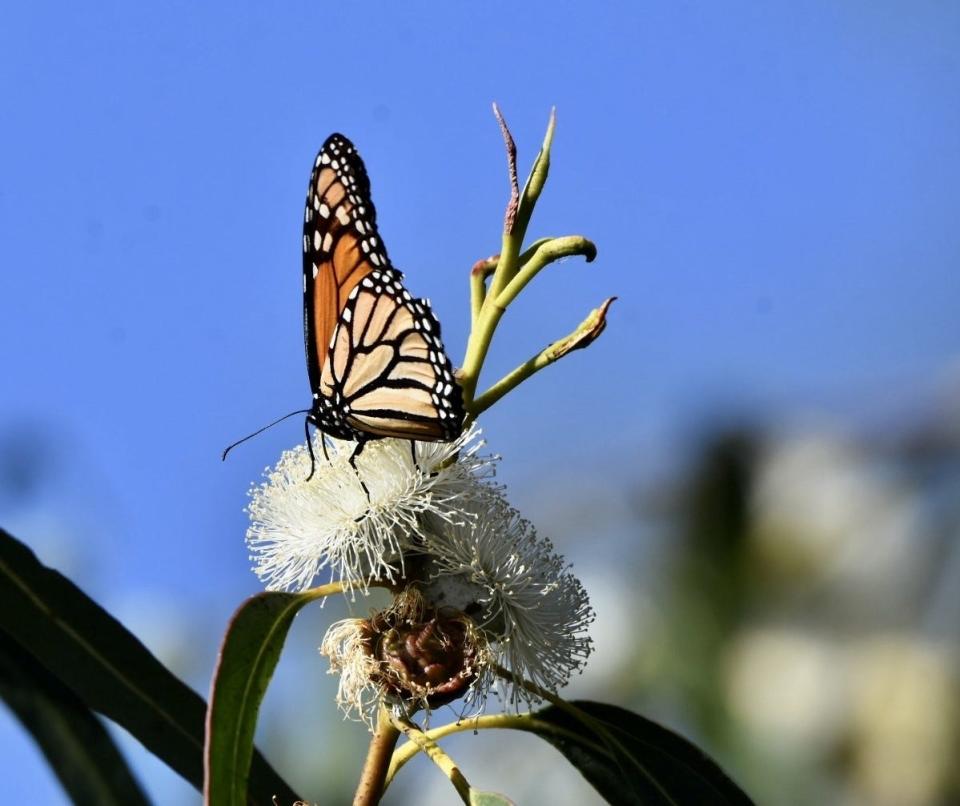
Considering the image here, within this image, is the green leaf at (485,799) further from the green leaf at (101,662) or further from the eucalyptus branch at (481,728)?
the green leaf at (101,662)

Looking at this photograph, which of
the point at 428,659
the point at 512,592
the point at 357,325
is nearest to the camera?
the point at 428,659

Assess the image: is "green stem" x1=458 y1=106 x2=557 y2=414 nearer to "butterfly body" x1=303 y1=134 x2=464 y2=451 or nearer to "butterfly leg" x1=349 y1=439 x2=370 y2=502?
"butterfly body" x1=303 y1=134 x2=464 y2=451

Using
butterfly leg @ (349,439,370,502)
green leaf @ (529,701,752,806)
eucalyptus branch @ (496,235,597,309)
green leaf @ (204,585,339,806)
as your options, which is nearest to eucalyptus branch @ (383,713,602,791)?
green leaf @ (529,701,752,806)

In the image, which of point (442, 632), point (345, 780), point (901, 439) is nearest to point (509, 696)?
point (442, 632)

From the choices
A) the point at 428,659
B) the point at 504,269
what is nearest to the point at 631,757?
the point at 428,659

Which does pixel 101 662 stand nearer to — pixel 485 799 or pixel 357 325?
pixel 485 799
